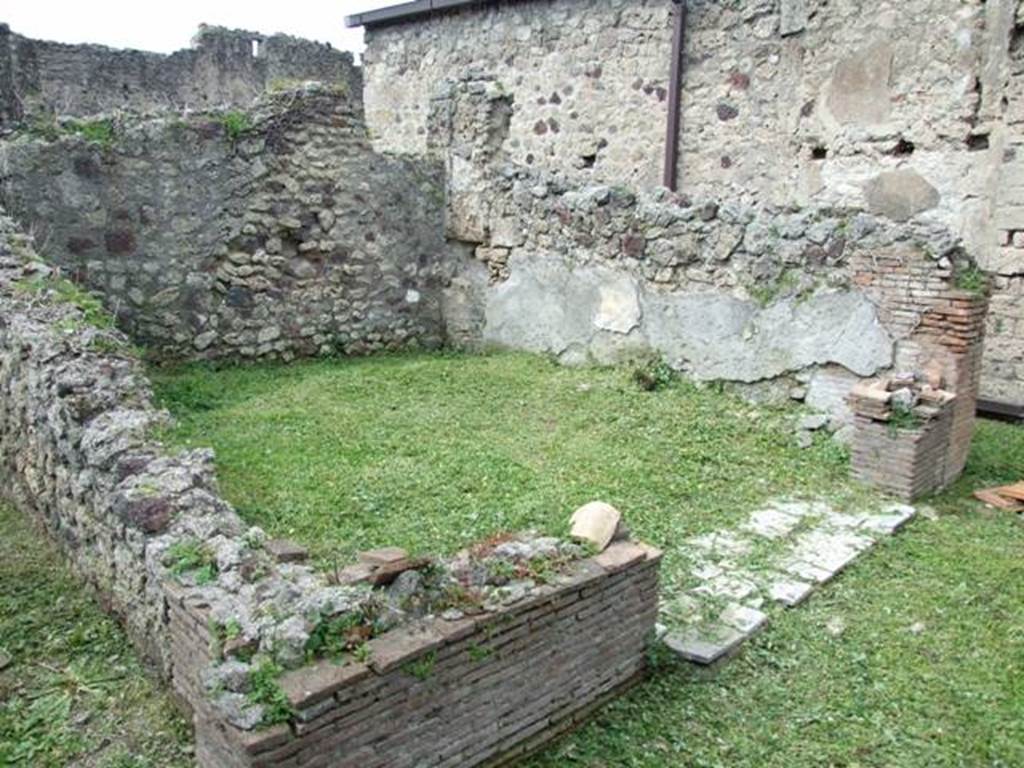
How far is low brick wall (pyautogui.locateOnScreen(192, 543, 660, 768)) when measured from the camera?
2.46m

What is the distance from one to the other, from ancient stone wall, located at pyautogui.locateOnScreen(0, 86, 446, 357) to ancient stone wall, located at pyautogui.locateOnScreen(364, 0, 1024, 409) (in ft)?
2.99

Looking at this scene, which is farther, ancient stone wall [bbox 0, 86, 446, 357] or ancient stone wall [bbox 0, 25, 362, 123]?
ancient stone wall [bbox 0, 25, 362, 123]

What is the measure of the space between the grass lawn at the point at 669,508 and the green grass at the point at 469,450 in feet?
0.07

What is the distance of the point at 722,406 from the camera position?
263 inches

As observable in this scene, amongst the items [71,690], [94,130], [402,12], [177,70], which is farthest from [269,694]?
[177,70]

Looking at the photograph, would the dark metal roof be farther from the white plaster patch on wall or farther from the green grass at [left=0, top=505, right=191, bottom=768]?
the green grass at [left=0, top=505, right=191, bottom=768]

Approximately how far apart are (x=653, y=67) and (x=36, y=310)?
7.21 metres

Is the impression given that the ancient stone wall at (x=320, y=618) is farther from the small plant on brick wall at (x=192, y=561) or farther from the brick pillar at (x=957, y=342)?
the brick pillar at (x=957, y=342)

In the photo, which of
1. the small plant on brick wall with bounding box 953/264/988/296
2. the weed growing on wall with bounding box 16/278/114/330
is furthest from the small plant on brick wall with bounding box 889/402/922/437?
the weed growing on wall with bounding box 16/278/114/330

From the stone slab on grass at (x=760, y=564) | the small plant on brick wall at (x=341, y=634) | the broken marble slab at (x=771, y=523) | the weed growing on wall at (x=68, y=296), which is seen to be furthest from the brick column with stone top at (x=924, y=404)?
the weed growing on wall at (x=68, y=296)

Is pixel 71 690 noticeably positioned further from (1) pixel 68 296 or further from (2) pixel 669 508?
(2) pixel 669 508

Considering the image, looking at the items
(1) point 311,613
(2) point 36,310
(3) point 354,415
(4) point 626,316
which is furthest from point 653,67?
(1) point 311,613

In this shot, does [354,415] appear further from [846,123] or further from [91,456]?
[846,123]

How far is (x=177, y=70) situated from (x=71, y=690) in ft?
47.8
